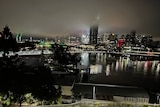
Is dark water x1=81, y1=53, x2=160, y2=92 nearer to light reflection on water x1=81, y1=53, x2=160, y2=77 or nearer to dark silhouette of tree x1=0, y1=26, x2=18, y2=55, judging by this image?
light reflection on water x1=81, y1=53, x2=160, y2=77

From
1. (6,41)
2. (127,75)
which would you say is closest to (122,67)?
(127,75)

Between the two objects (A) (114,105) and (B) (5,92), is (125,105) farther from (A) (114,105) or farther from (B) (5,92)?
(B) (5,92)

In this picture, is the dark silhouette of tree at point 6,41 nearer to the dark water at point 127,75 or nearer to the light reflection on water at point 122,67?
the dark water at point 127,75

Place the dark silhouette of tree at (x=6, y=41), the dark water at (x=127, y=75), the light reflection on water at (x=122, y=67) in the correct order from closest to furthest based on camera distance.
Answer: the dark silhouette of tree at (x=6, y=41)
the dark water at (x=127, y=75)
the light reflection on water at (x=122, y=67)

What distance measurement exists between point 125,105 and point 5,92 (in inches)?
73.8

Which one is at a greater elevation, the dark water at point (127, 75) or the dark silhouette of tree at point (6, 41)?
the dark silhouette of tree at point (6, 41)

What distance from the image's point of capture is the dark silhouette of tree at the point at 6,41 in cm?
395

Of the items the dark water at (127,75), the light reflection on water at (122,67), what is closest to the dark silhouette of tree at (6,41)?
the dark water at (127,75)

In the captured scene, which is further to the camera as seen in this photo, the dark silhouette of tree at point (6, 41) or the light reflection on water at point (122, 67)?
the light reflection on water at point (122, 67)

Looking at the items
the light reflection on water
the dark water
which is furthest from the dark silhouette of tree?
the light reflection on water

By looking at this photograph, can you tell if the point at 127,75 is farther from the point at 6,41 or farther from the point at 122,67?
the point at 6,41

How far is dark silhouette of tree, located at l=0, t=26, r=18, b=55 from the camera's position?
155 inches

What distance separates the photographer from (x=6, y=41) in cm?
410

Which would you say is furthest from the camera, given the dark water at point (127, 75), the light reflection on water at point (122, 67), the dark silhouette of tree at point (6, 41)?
the light reflection on water at point (122, 67)
